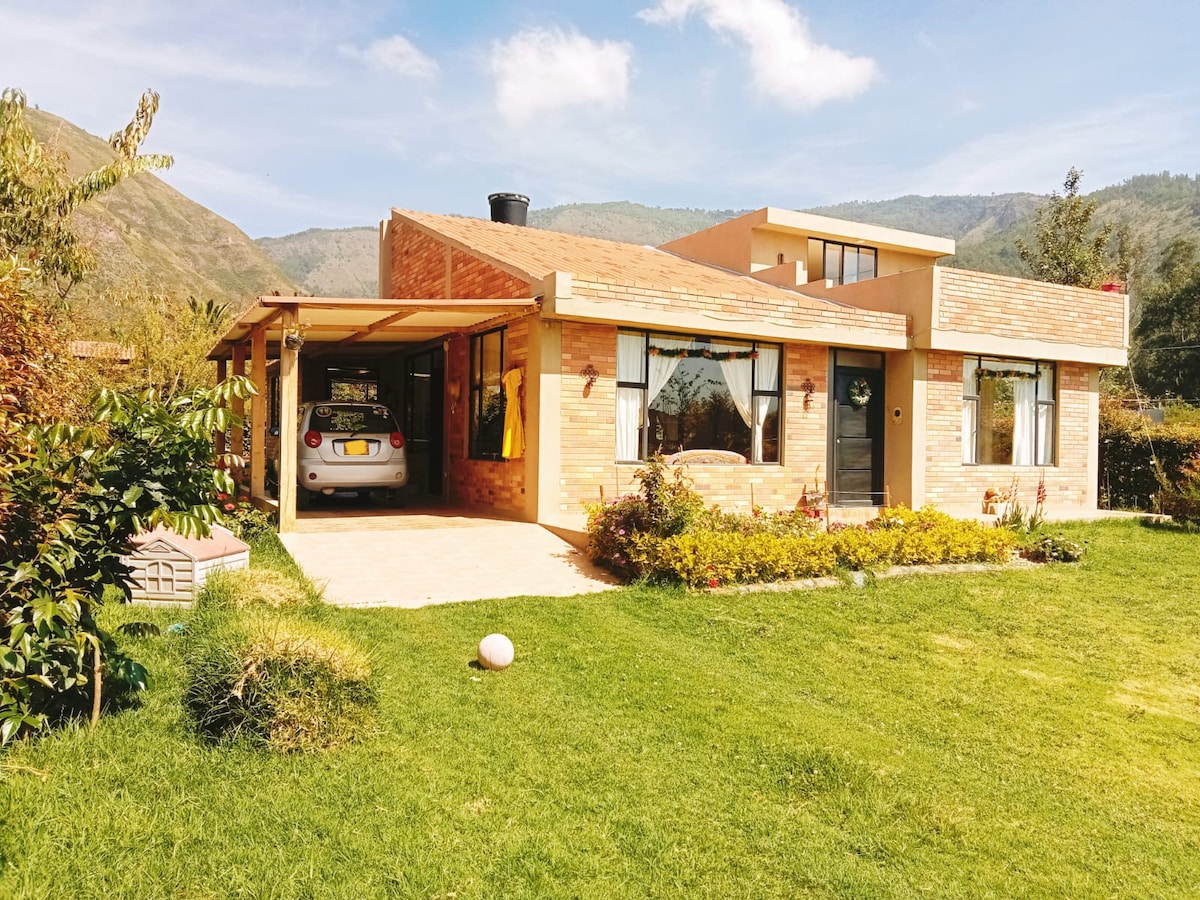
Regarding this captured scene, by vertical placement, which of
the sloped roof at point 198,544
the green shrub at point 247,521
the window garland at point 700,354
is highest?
the window garland at point 700,354

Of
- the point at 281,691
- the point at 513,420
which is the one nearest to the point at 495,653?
the point at 281,691

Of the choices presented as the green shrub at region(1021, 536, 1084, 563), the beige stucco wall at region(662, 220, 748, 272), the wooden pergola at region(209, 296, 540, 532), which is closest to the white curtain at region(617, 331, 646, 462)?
the wooden pergola at region(209, 296, 540, 532)

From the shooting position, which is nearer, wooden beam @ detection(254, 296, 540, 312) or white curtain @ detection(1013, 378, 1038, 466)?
wooden beam @ detection(254, 296, 540, 312)

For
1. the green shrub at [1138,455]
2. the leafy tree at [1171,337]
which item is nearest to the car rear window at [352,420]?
the green shrub at [1138,455]

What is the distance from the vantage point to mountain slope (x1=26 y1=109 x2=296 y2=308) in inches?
2625

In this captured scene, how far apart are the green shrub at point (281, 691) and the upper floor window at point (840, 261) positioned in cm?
1561

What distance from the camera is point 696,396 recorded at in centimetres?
1186

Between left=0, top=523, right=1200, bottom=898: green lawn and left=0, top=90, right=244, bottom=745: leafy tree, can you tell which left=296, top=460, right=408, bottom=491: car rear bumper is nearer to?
left=0, top=523, right=1200, bottom=898: green lawn

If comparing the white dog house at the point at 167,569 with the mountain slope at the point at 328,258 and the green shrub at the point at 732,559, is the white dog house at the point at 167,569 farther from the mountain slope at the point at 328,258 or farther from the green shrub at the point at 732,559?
the mountain slope at the point at 328,258

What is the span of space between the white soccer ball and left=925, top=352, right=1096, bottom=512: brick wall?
32.8ft

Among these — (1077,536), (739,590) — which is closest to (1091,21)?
(1077,536)

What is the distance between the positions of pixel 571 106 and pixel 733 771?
63.0 ft

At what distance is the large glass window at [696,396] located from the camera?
1120 cm

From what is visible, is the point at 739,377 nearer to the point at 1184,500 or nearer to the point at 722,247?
the point at 722,247
